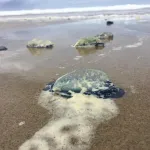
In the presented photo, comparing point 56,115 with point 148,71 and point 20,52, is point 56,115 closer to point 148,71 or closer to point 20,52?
point 148,71

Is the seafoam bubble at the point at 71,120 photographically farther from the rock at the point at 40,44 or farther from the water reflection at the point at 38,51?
the rock at the point at 40,44

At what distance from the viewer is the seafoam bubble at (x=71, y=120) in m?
7.67

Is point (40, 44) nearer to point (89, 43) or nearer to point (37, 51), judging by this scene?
point (37, 51)

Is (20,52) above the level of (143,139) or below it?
below

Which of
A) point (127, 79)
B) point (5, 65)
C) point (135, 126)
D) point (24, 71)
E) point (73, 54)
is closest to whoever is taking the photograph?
point (135, 126)

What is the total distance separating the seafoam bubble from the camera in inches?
302

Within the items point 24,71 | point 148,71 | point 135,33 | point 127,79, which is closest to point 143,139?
point 127,79

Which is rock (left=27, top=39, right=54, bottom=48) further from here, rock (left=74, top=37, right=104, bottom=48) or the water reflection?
rock (left=74, top=37, right=104, bottom=48)

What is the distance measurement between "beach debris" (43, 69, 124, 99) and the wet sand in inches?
21.5

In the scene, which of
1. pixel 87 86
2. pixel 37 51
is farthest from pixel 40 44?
pixel 87 86

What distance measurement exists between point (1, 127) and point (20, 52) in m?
9.81

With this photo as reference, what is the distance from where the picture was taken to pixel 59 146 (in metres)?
7.54

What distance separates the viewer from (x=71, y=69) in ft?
45.3

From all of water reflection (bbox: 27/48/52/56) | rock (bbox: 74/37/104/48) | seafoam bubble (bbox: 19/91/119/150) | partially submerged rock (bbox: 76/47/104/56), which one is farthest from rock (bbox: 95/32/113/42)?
seafoam bubble (bbox: 19/91/119/150)
